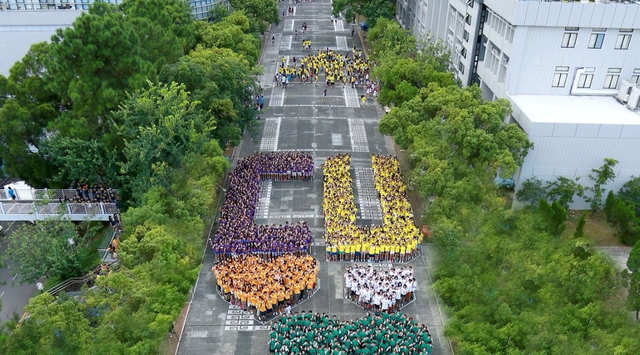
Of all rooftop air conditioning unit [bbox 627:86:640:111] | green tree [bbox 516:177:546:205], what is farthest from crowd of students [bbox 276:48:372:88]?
rooftop air conditioning unit [bbox 627:86:640:111]

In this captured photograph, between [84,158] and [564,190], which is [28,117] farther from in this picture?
[564,190]

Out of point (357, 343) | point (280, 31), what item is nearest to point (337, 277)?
point (357, 343)

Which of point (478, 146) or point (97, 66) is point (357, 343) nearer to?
point (478, 146)

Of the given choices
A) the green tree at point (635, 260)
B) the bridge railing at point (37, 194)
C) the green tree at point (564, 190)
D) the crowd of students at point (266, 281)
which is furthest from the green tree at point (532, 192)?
the bridge railing at point (37, 194)

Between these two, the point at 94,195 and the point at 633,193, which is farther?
the point at 94,195

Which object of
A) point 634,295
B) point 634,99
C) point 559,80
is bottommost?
point 634,295

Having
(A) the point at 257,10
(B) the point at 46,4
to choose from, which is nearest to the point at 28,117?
(B) the point at 46,4

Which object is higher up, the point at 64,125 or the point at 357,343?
the point at 64,125

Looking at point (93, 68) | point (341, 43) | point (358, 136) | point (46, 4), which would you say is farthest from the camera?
point (341, 43)
